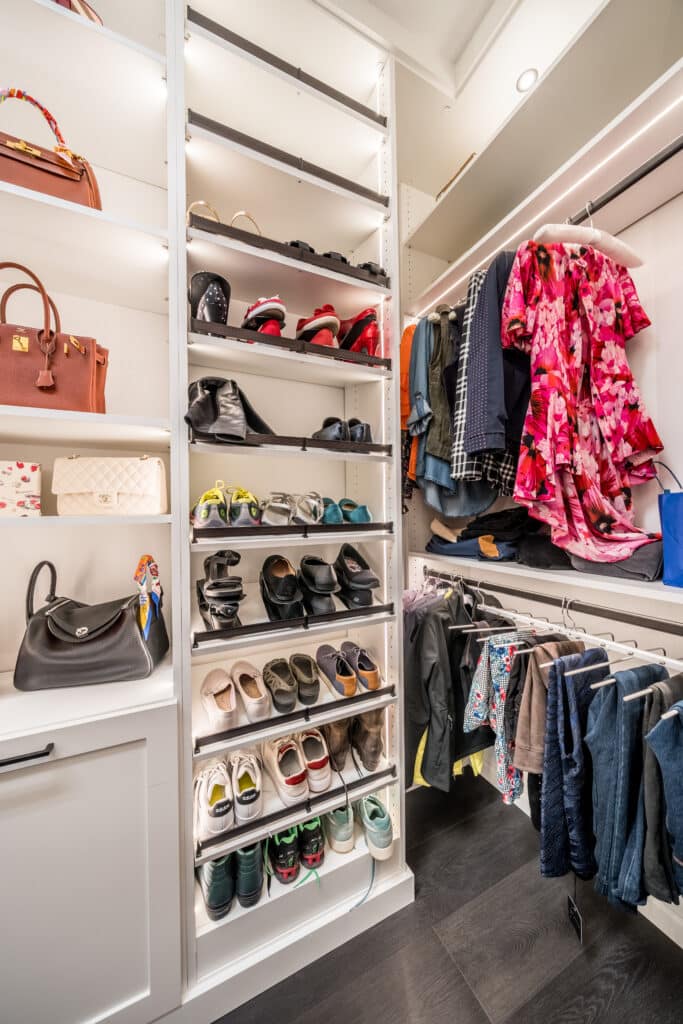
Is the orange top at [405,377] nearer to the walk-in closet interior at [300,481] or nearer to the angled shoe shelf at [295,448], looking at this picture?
the walk-in closet interior at [300,481]

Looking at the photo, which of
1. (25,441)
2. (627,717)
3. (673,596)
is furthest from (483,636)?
(25,441)

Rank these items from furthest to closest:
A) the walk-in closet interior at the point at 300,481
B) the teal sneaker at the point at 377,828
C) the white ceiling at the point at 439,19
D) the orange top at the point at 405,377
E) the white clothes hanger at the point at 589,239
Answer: the orange top at the point at 405,377 → the white ceiling at the point at 439,19 → the teal sneaker at the point at 377,828 → the white clothes hanger at the point at 589,239 → the walk-in closet interior at the point at 300,481

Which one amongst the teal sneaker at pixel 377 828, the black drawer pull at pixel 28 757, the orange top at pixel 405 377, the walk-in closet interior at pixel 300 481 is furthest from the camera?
the orange top at pixel 405 377

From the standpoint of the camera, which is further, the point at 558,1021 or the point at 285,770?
the point at 285,770

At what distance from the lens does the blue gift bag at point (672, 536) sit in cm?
77

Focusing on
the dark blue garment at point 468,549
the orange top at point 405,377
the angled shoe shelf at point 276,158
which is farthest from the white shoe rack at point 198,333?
the dark blue garment at point 468,549

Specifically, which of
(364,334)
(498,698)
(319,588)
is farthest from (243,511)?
(498,698)

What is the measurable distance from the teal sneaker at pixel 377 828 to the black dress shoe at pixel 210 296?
1.54 metres

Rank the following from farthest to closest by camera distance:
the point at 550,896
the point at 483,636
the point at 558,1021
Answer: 1. the point at 483,636
2. the point at 550,896
3. the point at 558,1021

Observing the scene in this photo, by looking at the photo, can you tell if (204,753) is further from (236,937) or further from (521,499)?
(521,499)

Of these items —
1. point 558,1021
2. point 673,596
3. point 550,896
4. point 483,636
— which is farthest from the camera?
point 483,636

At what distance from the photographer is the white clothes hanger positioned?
39.8 inches

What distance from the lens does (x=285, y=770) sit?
1.10m

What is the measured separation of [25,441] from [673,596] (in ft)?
5.38
